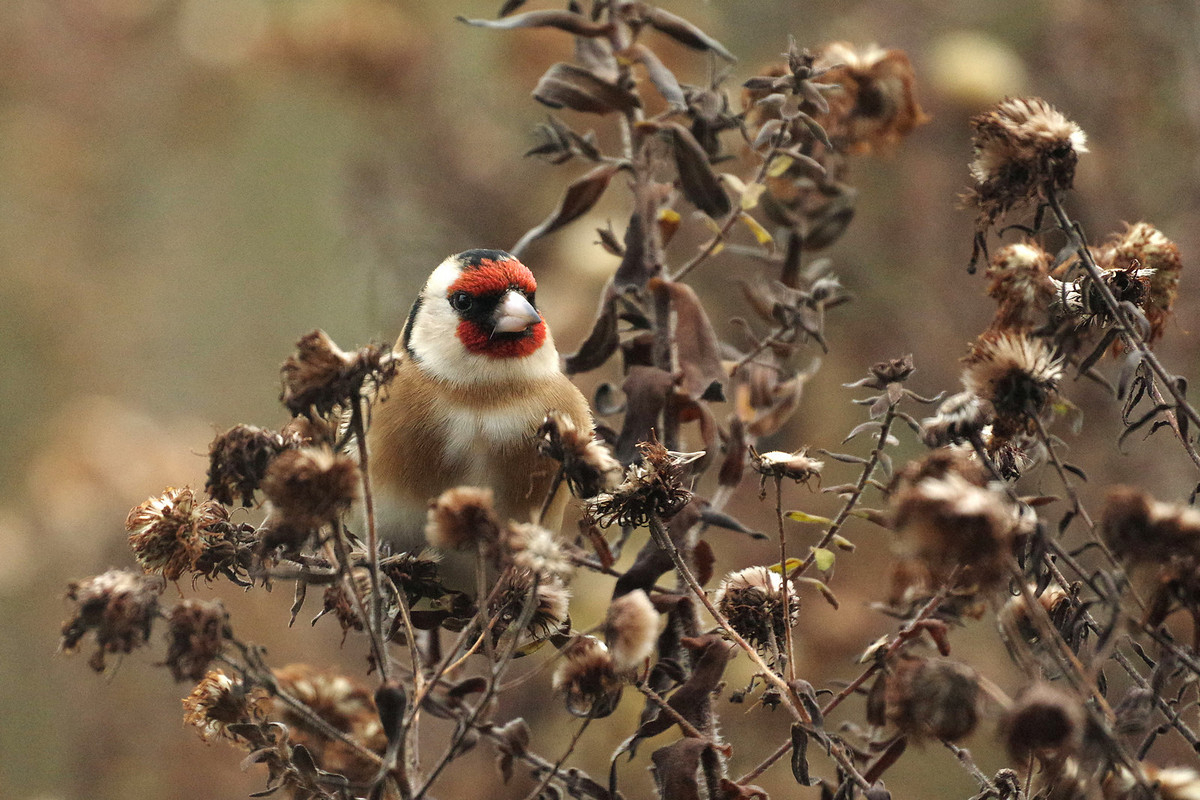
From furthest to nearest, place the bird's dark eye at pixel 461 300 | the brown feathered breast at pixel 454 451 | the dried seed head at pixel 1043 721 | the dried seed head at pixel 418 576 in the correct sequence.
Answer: the bird's dark eye at pixel 461 300 < the brown feathered breast at pixel 454 451 < the dried seed head at pixel 418 576 < the dried seed head at pixel 1043 721

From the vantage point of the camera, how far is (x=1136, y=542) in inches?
43.3

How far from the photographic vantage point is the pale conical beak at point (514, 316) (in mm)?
2350

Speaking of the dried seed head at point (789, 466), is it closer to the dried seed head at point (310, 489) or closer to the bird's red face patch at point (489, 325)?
the dried seed head at point (310, 489)

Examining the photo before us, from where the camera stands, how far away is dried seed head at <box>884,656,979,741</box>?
1118mm

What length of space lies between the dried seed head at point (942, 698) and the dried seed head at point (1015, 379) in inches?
14.4

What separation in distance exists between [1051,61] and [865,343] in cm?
108

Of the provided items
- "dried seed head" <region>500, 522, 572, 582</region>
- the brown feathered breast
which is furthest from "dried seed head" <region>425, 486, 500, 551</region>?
the brown feathered breast

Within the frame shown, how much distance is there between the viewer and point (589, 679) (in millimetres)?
1407

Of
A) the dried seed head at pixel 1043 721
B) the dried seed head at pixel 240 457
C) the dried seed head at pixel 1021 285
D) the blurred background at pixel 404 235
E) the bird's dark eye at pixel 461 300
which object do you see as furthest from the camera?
the blurred background at pixel 404 235

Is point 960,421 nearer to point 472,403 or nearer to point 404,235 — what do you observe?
point 472,403

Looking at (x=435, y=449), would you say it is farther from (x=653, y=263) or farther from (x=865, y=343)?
(x=865, y=343)

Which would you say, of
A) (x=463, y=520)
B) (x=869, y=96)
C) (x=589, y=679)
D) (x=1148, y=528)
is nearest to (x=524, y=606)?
(x=589, y=679)

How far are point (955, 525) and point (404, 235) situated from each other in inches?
131

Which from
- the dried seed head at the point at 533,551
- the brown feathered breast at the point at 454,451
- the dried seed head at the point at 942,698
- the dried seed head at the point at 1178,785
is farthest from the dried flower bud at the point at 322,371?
the dried seed head at the point at 1178,785
